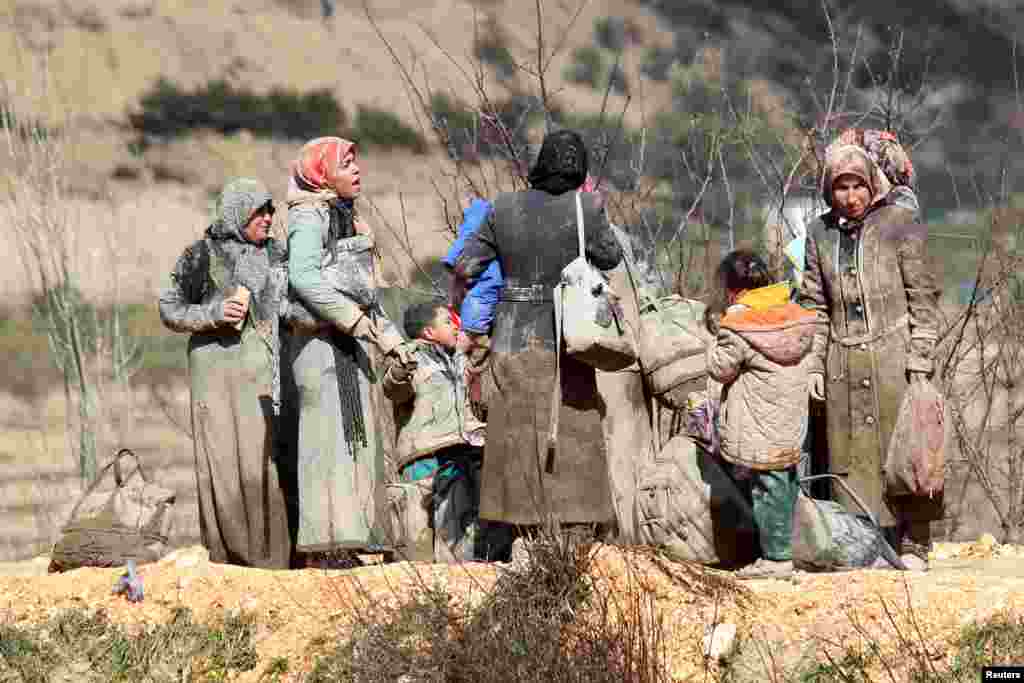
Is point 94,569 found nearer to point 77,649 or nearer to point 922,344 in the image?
point 77,649

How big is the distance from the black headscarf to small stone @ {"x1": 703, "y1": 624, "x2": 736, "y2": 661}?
1.73m

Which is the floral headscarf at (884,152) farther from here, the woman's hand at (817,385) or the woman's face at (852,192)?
the woman's hand at (817,385)

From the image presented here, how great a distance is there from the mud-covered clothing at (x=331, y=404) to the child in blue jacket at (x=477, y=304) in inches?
19.7

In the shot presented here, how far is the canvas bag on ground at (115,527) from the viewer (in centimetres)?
1042

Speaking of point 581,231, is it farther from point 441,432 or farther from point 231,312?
point 231,312

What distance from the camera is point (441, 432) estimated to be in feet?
33.9

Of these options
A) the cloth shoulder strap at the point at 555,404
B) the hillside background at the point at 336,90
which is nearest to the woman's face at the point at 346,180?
the cloth shoulder strap at the point at 555,404

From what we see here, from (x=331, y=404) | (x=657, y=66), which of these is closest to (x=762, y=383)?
(x=331, y=404)

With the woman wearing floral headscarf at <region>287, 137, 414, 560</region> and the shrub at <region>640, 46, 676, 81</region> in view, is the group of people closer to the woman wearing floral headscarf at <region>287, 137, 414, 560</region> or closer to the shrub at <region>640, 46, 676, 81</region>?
the woman wearing floral headscarf at <region>287, 137, 414, 560</region>

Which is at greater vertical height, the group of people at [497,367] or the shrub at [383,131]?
the shrub at [383,131]

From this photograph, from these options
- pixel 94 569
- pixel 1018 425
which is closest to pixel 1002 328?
pixel 1018 425

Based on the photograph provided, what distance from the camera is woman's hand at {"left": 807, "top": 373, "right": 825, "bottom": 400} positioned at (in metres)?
10.0

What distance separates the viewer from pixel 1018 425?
45.5 feet

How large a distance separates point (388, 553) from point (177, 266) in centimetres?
154
